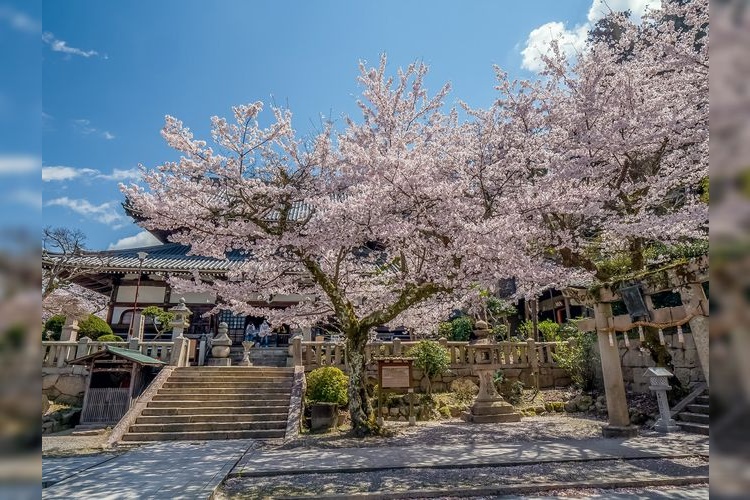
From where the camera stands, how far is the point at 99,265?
1659 cm

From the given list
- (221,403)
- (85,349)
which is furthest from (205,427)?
(85,349)

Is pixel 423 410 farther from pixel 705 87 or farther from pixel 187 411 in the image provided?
pixel 705 87

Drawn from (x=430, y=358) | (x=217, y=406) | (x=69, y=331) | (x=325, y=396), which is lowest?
(x=217, y=406)

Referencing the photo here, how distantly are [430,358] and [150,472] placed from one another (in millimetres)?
7737

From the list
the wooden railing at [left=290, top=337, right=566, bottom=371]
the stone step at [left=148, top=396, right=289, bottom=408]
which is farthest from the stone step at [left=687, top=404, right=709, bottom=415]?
the stone step at [left=148, top=396, right=289, bottom=408]

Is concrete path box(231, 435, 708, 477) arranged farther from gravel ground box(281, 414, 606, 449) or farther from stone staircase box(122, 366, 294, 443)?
stone staircase box(122, 366, 294, 443)

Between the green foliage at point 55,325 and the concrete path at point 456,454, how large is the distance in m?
10.7

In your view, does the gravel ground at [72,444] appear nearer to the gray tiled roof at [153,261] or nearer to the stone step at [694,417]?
the gray tiled roof at [153,261]

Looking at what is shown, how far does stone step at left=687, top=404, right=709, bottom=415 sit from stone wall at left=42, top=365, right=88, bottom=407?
15703 millimetres

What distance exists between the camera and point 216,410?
402 inches

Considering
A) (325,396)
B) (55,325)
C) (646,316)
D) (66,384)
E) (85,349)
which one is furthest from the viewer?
(55,325)

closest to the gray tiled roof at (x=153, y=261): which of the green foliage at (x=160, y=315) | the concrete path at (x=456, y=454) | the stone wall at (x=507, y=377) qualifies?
the green foliage at (x=160, y=315)

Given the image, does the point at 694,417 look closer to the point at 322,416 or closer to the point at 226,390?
the point at 322,416

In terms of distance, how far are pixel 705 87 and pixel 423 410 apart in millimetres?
9653
